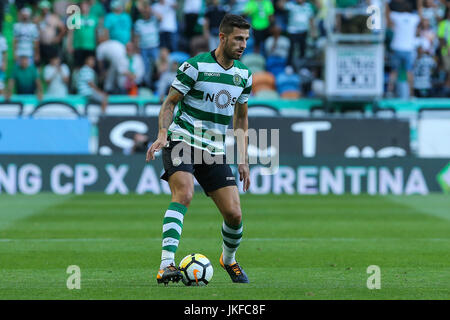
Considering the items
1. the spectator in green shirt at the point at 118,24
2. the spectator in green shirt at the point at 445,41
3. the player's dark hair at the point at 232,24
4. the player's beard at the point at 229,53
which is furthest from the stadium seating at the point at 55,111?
the player's dark hair at the point at 232,24

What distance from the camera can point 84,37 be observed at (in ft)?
78.4

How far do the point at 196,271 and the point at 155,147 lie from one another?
3.89 ft

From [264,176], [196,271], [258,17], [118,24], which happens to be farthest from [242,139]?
[258,17]

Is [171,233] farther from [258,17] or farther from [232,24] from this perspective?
[258,17]

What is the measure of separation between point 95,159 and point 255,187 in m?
3.55

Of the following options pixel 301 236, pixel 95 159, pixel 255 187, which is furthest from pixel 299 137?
pixel 301 236

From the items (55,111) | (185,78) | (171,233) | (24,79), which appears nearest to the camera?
(171,233)

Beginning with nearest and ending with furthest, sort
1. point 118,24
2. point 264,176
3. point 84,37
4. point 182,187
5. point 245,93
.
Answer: point 182,187
point 245,93
point 264,176
point 84,37
point 118,24

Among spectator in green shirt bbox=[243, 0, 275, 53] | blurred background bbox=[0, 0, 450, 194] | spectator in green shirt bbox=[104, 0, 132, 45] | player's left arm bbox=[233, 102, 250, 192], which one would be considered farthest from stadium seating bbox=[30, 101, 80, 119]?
player's left arm bbox=[233, 102, 250, 192]

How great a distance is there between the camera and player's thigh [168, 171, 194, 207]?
8773mm

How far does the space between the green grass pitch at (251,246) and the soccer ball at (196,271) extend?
0.44 ft

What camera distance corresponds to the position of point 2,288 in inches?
338

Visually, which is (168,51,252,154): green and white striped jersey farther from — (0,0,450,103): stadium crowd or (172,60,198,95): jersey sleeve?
(0,0,450,103): stadium crowd

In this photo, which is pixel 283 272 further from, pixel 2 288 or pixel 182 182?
pixel 2 288
